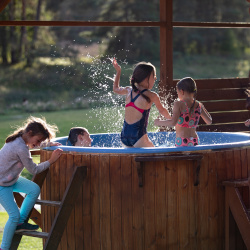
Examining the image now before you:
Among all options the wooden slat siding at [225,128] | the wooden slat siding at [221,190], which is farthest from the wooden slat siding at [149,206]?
the wooden slat siding at [225,128]

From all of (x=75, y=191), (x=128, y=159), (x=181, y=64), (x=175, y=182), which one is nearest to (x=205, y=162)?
(x=175, y=182)

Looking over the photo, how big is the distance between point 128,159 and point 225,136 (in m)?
1.71

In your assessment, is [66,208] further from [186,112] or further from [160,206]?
[186,112]

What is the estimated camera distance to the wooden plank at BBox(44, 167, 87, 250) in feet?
13.9

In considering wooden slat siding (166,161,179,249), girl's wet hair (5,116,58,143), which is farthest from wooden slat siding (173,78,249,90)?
girl's wet hair (5,116,58,143)

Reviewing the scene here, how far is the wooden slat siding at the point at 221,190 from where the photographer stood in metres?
4.47

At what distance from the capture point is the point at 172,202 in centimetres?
435

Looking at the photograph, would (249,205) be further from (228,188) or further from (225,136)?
(225,136)

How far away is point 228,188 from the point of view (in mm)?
4473

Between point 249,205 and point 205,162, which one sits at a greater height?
point 205,162

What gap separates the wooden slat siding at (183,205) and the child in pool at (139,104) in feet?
2.36

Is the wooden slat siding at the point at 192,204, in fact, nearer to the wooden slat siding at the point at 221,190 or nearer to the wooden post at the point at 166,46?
the wooden slat siding at the point at 221,190

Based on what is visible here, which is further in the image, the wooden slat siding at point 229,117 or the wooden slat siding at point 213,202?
the wooden slat siding at point 229,117

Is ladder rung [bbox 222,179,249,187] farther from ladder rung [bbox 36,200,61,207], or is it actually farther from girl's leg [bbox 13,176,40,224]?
girl's leg [bbox 13,176,40,224]
